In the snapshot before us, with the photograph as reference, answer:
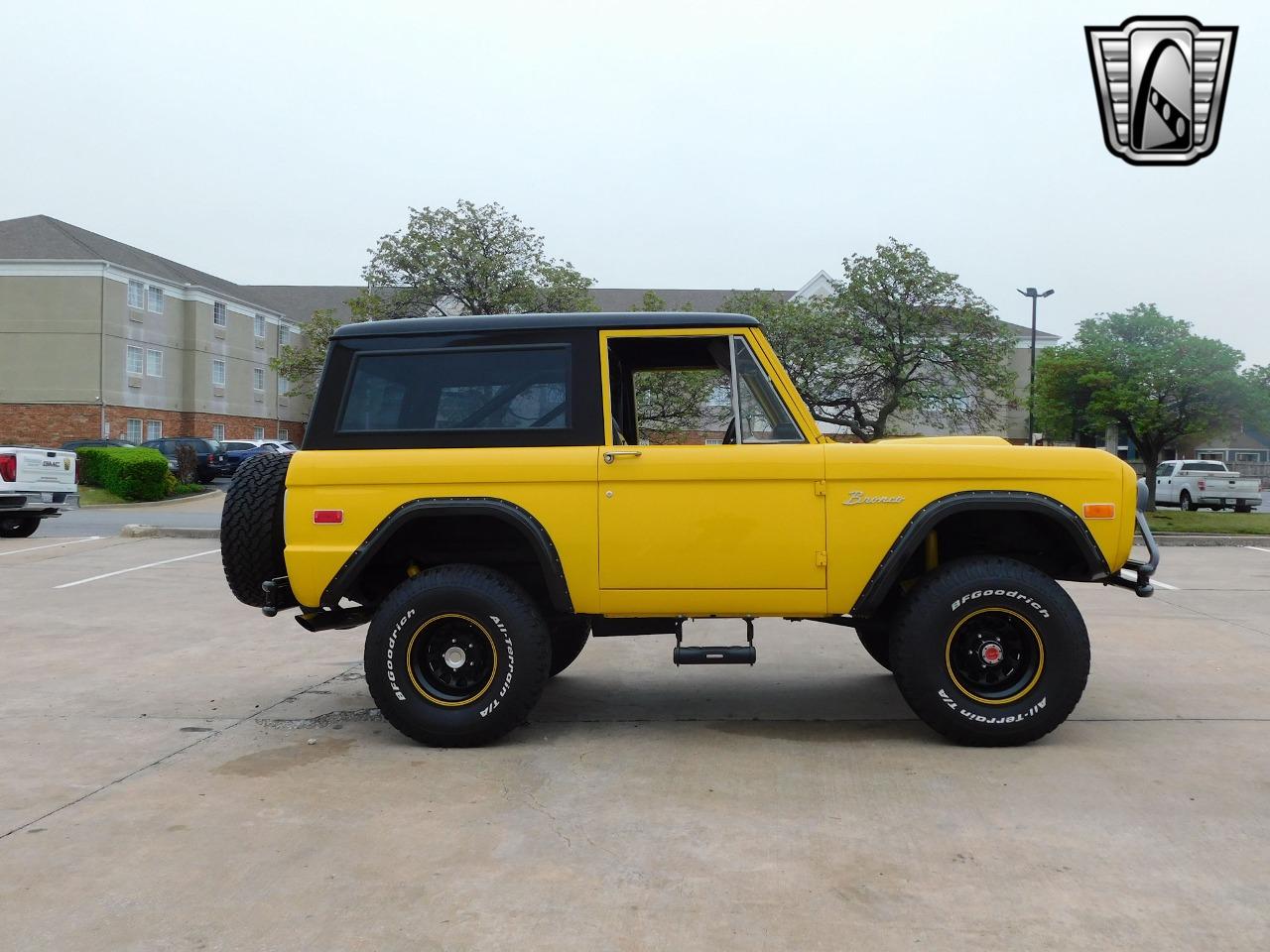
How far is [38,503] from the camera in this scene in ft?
57.7

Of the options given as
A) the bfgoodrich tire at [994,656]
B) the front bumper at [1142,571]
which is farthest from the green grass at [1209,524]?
the bfgoodrich tire at [994,656]

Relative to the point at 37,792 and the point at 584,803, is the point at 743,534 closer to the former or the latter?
the point at 584,803

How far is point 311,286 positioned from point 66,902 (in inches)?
2737

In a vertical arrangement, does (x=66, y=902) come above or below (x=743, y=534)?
below

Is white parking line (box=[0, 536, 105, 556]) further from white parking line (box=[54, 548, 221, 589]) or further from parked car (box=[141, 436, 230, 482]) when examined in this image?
parked car (box=[141, 436, 230, 482])

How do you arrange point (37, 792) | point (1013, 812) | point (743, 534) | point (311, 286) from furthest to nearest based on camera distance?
point (311, 286) → point (743, 534) → point (37, 792) → point (1013, 812)

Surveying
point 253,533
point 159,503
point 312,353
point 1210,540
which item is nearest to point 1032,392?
point 1210,540

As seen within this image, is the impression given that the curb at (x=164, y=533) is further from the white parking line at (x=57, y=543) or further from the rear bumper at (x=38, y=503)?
the rear bumper at (x=38, y=503)

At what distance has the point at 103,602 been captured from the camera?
10570 mm

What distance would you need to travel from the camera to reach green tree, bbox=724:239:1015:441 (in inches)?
1031

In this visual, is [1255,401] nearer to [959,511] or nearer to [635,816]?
[959,511]

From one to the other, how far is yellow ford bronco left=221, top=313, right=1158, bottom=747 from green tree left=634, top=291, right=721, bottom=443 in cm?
17

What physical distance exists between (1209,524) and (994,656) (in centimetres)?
1870

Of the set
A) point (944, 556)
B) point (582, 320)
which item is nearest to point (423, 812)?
point (582, 320)
